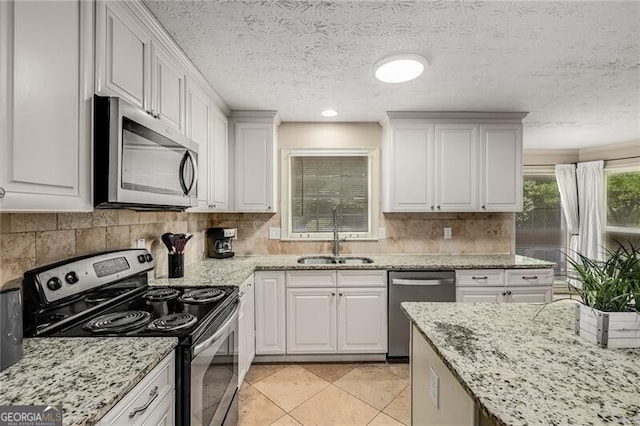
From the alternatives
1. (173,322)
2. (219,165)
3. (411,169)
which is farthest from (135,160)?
(411,169)

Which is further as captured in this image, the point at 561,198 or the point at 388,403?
the point at 561,198

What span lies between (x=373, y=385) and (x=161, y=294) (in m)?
1.77

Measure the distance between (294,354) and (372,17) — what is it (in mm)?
2640

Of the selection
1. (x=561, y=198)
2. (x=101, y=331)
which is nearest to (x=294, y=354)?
(x=101, y=331)

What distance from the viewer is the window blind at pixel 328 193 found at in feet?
11.1

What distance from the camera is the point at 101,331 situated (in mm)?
1185

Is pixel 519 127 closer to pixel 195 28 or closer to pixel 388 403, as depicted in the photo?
pixel 388 403

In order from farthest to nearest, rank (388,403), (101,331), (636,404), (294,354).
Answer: (294,354)
(388,403)
(101,331)
(636,404)

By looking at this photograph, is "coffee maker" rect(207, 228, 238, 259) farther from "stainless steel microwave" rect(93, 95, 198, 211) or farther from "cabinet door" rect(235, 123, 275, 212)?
"stainless steel microwave" rect(93, 95, 198, 211)

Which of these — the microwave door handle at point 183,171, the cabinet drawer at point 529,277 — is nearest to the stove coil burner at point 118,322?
the microwave door handle at point 183,171

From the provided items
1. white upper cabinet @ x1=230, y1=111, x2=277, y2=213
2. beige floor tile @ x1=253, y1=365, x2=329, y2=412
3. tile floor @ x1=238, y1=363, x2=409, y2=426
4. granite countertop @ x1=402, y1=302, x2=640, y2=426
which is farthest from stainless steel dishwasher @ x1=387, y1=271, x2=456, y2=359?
white upper cabinet @ x1=230, y1=111, x2=277, y2=213

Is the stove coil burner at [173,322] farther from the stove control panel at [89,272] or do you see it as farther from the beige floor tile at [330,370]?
the beige floor tile at [330,370]

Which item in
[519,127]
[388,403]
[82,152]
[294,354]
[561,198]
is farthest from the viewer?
[561,198]

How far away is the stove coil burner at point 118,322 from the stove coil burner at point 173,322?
0.21ft
